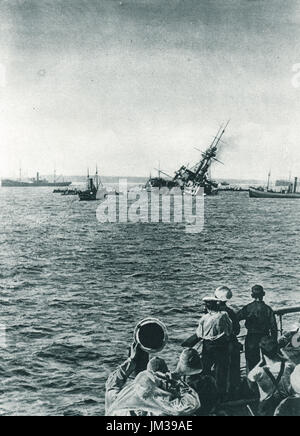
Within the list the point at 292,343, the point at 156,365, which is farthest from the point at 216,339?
the point at 156,365

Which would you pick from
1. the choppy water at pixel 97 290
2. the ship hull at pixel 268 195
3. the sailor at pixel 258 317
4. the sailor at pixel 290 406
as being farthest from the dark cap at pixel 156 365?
the ship hull at pixel 268 195

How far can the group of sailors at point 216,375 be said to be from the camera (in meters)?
4.63

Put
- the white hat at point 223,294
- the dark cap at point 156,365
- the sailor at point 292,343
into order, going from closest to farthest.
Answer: the dark cap at point 156,365
the sailor at point 292,343
the white hat at point 223,294

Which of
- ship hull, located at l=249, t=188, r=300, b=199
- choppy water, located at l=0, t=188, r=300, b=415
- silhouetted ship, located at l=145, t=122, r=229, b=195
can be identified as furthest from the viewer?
ship hull, located at l=249, t=188, r=300, b=199

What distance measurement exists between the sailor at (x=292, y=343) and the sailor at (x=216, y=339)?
71 centimetres

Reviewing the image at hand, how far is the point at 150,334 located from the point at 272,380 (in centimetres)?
177

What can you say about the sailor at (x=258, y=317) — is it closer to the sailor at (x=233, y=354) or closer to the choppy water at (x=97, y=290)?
the sailor at (x=233, y=354)

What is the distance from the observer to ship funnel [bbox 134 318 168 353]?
5.04 metres

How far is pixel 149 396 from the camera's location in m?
4.62

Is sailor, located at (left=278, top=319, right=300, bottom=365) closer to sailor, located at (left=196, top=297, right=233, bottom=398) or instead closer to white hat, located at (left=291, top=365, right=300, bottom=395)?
white hat, located at (left=291, top=365, right=300, bottom=395)

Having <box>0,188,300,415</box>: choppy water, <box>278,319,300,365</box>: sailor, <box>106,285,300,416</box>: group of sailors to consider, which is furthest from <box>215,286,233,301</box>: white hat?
<box>0,188,300,415</box>: choppy water

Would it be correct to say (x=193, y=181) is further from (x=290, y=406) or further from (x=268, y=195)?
(x=290, y=406)

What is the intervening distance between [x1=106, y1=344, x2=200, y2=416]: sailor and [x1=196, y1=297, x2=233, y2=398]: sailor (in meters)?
1.38

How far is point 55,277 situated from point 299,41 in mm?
16831
